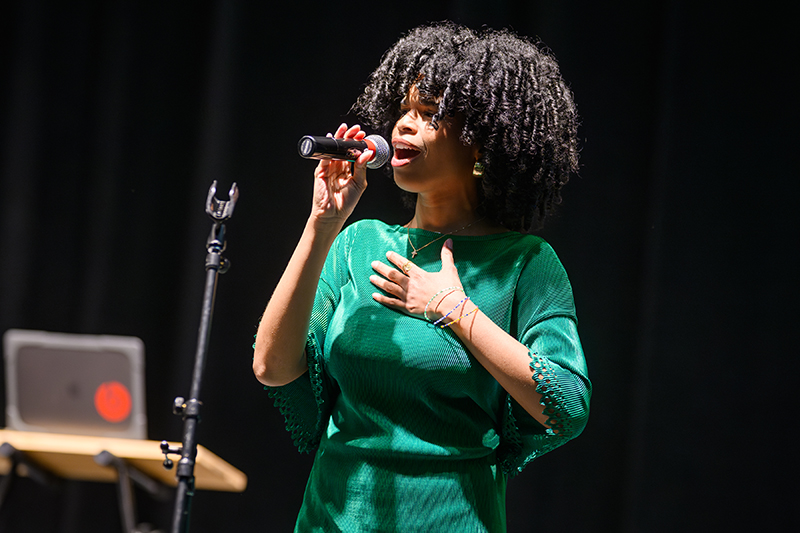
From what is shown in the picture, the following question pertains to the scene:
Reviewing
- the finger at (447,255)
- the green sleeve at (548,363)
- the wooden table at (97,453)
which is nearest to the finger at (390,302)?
the finger at (447,255)

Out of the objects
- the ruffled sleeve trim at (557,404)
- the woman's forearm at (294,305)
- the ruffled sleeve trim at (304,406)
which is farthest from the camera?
the ruffled sleeve trim at (304,406)

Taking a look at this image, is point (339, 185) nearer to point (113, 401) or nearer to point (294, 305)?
point (294, 305)

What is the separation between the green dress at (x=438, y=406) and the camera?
1.21 meters

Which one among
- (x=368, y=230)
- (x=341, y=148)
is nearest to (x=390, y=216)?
(x=368, y=230)

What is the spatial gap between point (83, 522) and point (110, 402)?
55cm

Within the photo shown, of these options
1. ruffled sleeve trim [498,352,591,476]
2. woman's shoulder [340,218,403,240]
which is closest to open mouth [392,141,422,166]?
woman's shoulder [340,218,403,240]

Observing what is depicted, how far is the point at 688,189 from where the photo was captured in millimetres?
2250

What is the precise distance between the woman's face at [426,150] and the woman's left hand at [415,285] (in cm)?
13

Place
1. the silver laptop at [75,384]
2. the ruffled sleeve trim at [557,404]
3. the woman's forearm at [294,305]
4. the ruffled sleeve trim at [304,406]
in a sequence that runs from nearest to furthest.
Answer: the ruffled sleeve trim at [557,404], the woman's forearm at [294,305], the ruffled sleeve trim at [304,406], the silver laptop at [75,384]

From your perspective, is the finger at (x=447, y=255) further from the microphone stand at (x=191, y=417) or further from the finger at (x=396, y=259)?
the microphone stand at (x=191, y=417)

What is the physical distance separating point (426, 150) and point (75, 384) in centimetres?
160

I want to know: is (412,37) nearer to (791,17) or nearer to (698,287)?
(698,287)

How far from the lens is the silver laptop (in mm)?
2289

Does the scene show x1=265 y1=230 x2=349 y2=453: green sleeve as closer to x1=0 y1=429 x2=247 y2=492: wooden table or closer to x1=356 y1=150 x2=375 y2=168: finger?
x1=356 y1=150 x2=375 y2=168: finger
